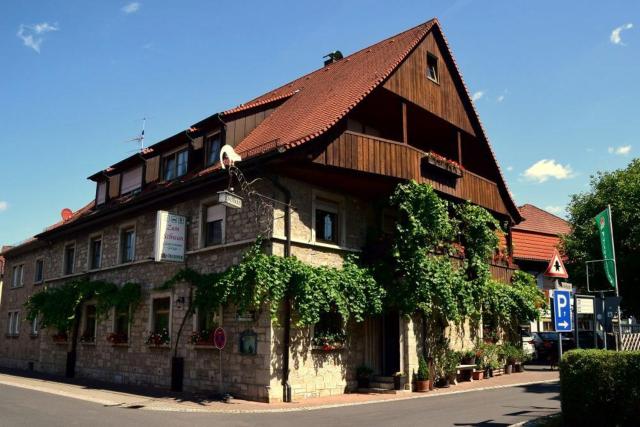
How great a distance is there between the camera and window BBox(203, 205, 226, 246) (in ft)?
55.1

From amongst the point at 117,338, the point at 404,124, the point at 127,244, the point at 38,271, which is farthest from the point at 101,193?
the point at 404,124

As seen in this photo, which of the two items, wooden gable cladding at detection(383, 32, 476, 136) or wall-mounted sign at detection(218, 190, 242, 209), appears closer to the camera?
wall-mounted sign at detection(218, 190, 242, 209)

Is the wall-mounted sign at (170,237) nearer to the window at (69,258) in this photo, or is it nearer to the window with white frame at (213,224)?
the window with white frame at (213,224)

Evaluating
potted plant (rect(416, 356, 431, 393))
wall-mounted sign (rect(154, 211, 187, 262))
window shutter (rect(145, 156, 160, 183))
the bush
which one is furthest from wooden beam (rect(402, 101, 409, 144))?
the bush

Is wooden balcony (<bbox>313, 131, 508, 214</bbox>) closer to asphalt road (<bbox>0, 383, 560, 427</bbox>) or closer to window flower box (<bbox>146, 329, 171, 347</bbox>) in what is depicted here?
asphalt road (<bbox>0, 383, 560, 427</bbox>)

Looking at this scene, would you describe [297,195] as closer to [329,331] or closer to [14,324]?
[329,331]

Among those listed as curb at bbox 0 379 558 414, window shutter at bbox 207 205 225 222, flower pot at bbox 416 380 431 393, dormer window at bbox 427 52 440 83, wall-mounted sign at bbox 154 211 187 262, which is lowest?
curb at bbox 0 379 558 414

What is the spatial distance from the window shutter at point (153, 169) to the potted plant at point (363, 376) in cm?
1003

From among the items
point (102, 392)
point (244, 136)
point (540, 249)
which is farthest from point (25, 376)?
point (540, 249)

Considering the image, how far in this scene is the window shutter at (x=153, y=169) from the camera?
20822 mm

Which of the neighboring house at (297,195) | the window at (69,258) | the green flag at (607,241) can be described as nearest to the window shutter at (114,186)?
the neighboring house at (297,195)

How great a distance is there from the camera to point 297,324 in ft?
46.5

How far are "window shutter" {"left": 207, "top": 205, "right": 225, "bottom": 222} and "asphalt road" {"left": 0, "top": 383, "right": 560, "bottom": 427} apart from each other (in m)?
5.95

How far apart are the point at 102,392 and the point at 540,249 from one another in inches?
1027
